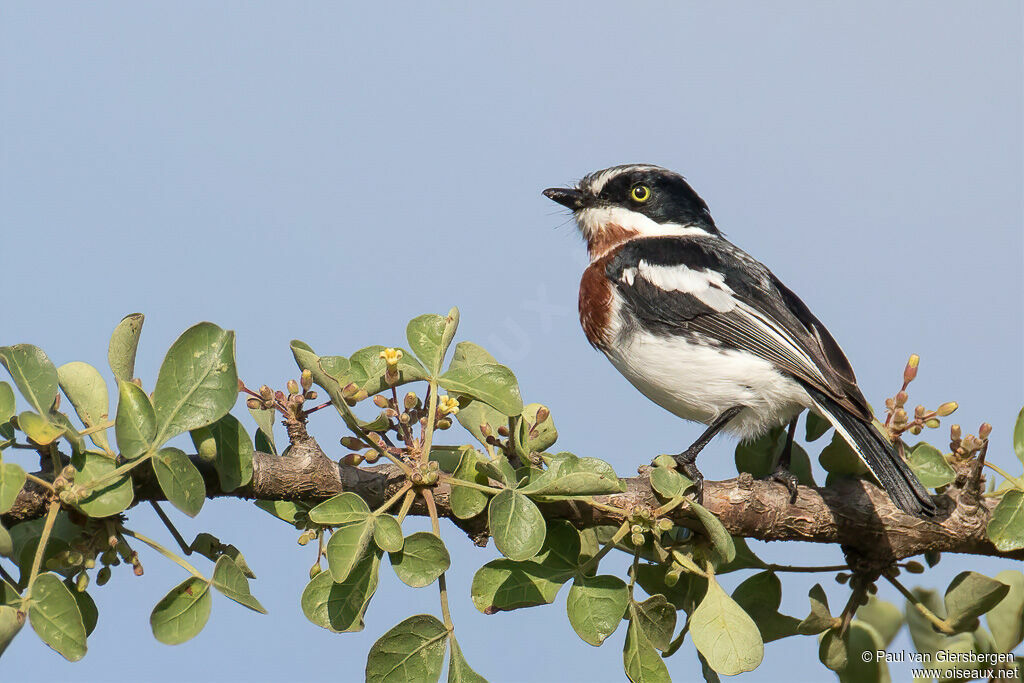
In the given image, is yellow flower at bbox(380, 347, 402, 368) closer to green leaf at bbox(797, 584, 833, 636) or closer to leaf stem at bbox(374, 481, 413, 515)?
leaf stem at bbox(374, 481, 413, 515)

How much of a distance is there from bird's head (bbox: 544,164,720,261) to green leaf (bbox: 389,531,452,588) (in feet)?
12.9

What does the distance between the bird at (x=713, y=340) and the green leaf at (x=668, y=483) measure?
3.78 feet

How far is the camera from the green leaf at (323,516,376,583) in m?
2.51

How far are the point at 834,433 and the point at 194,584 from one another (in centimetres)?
290

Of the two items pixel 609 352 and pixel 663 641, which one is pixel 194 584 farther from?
pixel 609 352

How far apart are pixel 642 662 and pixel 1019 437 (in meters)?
1.56

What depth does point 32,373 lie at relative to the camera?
8.77 ft

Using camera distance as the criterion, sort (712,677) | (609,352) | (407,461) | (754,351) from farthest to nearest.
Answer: (609,352) → (754,351) → (712,677) → (407,461)

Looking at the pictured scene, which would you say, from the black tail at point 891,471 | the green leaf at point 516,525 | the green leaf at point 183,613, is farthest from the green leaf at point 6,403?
the black tail at point 891,471

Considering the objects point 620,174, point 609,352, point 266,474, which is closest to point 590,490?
point 266,474

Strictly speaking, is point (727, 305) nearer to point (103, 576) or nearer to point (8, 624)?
point (103, 576)

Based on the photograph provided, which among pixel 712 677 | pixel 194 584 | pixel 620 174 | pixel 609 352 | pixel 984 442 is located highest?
pixel 620 174

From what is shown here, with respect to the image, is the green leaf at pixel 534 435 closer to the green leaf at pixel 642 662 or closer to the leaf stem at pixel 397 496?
the leaf stem at pixel 397 496

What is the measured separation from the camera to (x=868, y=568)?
152 inches
